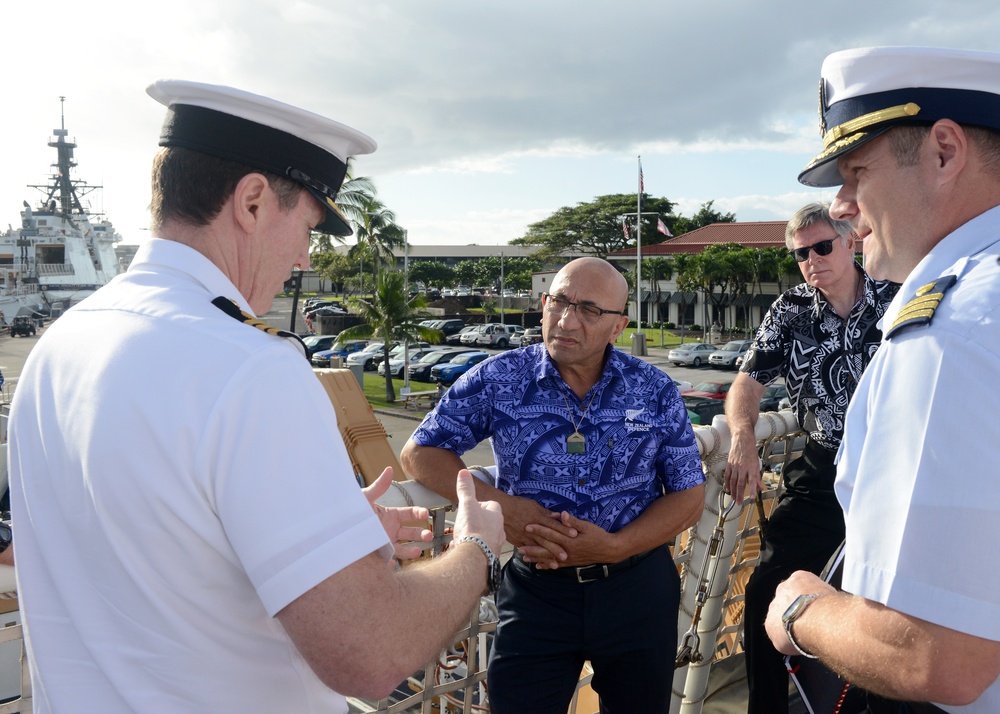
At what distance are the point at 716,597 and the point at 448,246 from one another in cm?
10523

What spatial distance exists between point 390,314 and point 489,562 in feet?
82.7

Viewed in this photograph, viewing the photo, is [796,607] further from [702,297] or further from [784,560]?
[702,297]

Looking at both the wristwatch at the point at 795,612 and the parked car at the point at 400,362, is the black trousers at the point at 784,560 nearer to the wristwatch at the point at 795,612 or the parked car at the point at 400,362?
the wristwatch at the point at 795,612

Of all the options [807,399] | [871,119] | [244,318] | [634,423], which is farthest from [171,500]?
[807,399]

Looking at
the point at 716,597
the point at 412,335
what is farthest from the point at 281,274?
the point at 412,335

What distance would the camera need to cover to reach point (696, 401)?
55.9ft

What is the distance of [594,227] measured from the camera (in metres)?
58.7

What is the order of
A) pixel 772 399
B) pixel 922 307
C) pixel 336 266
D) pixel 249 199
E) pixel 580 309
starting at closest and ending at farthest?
pixel 922 307, pixel 249 199, pixel 580 309, pixel 772 399, pixel 336 266

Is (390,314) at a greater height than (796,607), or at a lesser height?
greater

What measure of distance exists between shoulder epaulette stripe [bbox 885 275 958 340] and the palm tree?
25.1 metres

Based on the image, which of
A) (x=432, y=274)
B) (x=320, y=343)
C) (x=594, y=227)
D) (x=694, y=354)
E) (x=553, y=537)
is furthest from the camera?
(x=432, y=274)

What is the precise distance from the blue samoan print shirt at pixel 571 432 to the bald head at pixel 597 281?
0.82 feet

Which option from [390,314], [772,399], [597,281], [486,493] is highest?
[597,281]

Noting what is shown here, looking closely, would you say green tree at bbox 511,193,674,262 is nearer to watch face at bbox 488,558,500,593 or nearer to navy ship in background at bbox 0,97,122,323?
navy ship in background at bbox 0,97,122,323
